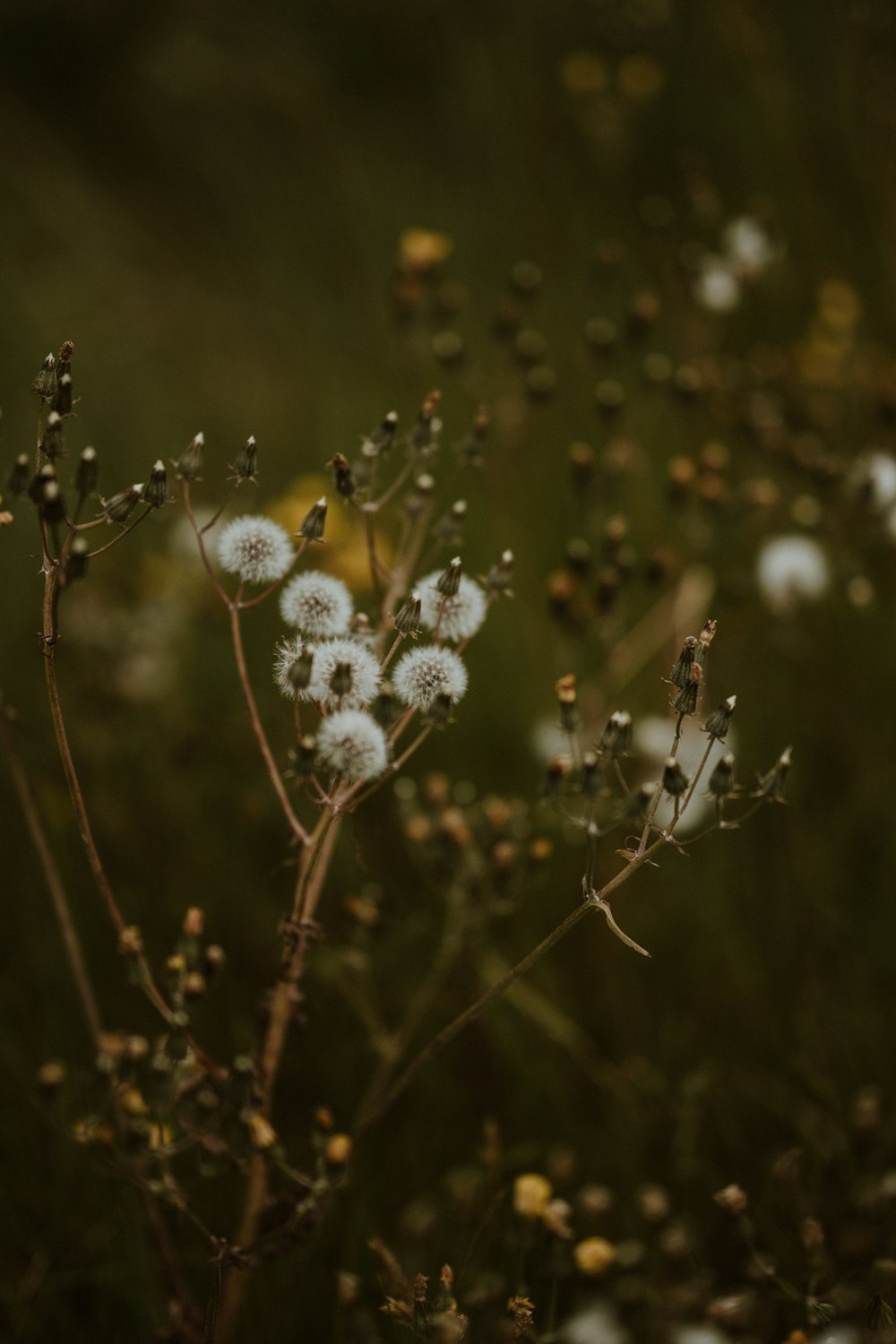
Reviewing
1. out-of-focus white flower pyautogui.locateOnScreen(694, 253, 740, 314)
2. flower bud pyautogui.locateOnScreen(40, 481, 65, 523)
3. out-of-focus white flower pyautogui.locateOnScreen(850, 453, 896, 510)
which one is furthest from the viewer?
out-of-focus white flower pyautogui.locateOnScreen(694, 253, 740, 314)

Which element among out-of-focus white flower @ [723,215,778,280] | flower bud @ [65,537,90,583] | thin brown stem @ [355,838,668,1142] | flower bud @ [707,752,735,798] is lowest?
thin brown stem @ [355,838,668,1142]

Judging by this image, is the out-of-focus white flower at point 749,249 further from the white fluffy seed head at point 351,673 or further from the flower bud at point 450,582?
the white fluffy seed head at point 351,673

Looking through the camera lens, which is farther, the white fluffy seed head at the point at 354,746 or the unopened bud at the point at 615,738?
the unopened bud at the point at 615,738

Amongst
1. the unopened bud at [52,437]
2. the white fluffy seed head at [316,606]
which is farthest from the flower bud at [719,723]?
the unopened bud at [52,437]

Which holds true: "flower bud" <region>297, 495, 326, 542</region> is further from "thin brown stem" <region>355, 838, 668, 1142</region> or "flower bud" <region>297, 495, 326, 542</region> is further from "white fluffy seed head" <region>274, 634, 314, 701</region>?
"thin brown stem" <region>355, 838, 668, 1142</region>

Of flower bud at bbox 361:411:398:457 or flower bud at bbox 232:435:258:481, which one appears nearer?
flower bud at bbox 232:435:258:481

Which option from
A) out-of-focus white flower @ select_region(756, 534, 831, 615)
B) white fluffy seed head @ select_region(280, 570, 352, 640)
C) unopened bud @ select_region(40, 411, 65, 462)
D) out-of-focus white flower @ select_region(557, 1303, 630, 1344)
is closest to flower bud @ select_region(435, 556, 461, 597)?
white fluffy seed head @ select_region(280, 570, 352, 640)
